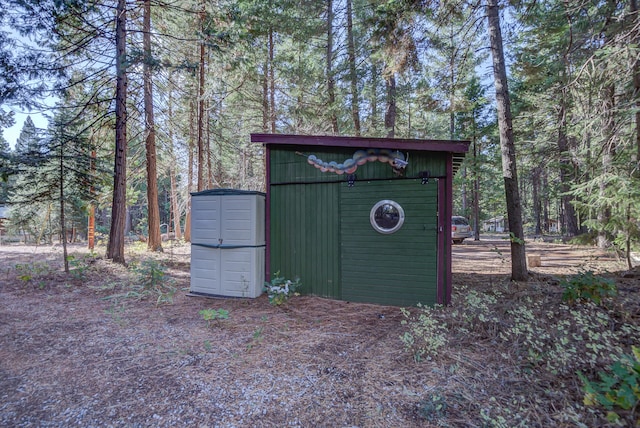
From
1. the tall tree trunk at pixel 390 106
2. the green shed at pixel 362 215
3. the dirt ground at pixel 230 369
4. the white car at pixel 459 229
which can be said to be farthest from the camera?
the white car at pixel 459 229

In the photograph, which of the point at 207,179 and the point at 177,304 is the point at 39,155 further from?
the point at 207,179

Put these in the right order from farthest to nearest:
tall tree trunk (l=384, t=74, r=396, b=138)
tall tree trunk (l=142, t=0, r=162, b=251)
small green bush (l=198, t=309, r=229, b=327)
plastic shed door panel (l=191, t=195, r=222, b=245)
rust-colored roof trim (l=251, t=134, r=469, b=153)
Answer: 1. tall tree trunk (l=384, t=74, r=396, b=138)
2. tall tree trunk (l=142, t=0, r=162, b=251)
3. plastic shed door panel (l=191, t=195, r=222, b=245)
4. rust-colored roof trim (l=251, t=134, r=469, b=153)
5. small green bush (l=198, t=309, r=229, b=327)

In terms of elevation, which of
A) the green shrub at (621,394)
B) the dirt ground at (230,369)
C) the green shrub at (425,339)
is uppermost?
the green shrub at (621,394)

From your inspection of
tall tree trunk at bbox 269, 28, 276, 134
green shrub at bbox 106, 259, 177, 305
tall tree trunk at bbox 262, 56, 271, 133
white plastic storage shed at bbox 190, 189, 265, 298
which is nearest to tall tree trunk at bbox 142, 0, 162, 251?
tall tree trunk at bbox 262, 56, 271, 133

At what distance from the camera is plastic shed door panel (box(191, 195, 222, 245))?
499 cm

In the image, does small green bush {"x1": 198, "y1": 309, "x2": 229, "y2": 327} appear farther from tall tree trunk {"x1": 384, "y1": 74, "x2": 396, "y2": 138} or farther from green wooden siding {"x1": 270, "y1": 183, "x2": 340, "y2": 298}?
tall tree trunk {"x1": 384, "y1": 74, "x2": 396, "y2": 138}

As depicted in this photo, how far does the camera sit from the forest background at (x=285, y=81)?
5.27 meters

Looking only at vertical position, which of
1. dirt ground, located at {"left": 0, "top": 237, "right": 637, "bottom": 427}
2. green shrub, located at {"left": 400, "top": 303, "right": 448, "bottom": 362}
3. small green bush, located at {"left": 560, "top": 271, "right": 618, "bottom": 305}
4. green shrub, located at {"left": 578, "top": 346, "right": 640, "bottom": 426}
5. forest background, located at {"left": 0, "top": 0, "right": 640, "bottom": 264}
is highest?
forest background, located at {"left": 0, "top": 0, "right": 640, "bottom": 264}

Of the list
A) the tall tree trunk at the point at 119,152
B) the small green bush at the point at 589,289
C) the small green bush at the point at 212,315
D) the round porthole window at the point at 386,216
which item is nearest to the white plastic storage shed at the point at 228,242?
the small green bush at the point at 212,315

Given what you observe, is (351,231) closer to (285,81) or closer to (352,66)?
(352,66)

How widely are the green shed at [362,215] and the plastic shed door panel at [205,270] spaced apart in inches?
33.0

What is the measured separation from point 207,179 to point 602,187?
1077cm

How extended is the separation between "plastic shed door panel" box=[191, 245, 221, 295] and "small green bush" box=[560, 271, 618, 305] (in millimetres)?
4789

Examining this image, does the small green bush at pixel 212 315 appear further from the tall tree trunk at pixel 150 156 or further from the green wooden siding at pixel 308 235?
the tall tree trunk at pixel 150 156
